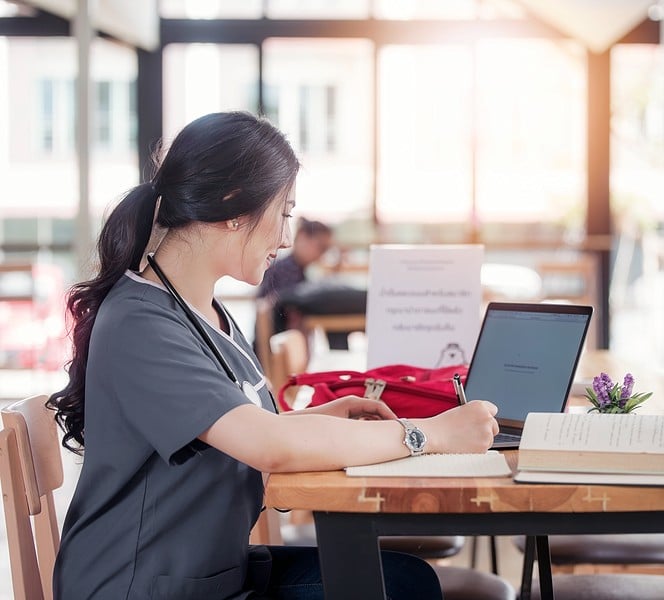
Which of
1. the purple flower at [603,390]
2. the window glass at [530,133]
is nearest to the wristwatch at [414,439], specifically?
the purple flower at [603,390]

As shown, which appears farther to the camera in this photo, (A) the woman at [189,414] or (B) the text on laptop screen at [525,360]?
(B) the text on laptop screen at [525,360]

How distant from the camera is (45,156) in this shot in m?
7.77

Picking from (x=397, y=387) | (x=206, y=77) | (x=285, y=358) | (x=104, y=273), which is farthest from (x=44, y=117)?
(x=104, y=273)

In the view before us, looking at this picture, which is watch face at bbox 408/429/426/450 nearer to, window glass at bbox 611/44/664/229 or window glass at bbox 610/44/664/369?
window glass at bbox 610/44/664/369

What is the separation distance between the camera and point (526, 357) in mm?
1691

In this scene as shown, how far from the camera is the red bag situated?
5.72ft

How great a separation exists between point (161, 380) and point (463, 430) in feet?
1.33

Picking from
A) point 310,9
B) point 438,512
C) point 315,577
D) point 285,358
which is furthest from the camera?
point 310,9

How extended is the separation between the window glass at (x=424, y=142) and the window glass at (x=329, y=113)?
155 millimetres

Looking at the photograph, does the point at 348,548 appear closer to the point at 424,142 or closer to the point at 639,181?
the point at 424,142

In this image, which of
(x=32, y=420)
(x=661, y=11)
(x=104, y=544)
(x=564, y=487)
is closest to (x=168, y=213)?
(x=32, y=420)

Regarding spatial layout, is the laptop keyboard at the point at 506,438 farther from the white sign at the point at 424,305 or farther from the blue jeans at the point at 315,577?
the white sign at the point at 424,305

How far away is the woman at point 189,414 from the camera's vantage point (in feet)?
4.13

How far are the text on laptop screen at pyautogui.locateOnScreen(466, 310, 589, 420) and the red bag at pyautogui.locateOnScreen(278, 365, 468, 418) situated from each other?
0.08 meters
